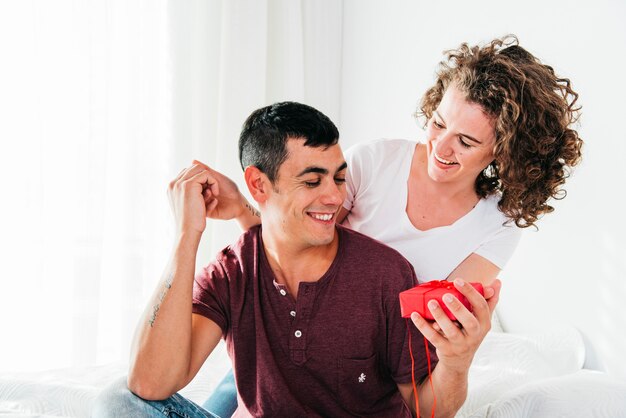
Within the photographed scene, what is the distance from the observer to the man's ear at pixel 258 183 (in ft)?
5.37

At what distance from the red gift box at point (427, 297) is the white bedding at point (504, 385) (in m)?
0.66

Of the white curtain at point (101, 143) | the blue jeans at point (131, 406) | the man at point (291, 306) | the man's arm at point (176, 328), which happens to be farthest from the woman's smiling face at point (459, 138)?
the white curtain at point (101, 143)

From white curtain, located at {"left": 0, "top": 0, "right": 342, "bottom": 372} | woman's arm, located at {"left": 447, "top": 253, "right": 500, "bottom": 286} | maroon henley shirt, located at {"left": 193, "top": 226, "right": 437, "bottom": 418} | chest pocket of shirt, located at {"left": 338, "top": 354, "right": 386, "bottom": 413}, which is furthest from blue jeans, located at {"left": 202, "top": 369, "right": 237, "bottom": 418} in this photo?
white curtain, located at {"left": 0, "top": 0, "right": 342, "bottom": 372}

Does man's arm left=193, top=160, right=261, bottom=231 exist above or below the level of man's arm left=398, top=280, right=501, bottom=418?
above

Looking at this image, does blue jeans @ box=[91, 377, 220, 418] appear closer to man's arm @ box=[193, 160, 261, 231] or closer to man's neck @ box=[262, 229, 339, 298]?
man's neck @ box=[262, 229, 339, 298]

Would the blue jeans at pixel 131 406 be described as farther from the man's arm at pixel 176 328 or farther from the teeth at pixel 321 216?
the teeth at pixel 321 216

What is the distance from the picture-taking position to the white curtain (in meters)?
2.76

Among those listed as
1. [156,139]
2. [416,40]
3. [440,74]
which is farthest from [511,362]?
[156,139]

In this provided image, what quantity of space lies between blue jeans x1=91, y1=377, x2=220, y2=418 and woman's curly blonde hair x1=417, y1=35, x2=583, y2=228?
96cm

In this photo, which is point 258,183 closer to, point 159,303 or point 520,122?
point 159,303

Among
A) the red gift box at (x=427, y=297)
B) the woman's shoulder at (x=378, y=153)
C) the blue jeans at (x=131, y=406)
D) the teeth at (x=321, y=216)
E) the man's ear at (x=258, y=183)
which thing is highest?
the woman's shoulder at (x=378, y=153)

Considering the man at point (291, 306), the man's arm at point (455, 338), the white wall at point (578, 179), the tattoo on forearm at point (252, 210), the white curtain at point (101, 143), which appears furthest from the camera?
the white curtain at point (101, 143)

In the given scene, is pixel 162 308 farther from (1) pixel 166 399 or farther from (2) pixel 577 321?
(2) pixel 577 321

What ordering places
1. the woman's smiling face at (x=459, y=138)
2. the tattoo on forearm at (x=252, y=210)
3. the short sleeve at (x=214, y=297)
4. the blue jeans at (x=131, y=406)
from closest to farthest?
the blue jeans at (x=131, y=406), the short sleeve at (x=214, y=297), the woman's smiling face at (x=459, y=138), the tattoo on forearm at (x=252, y=210)
